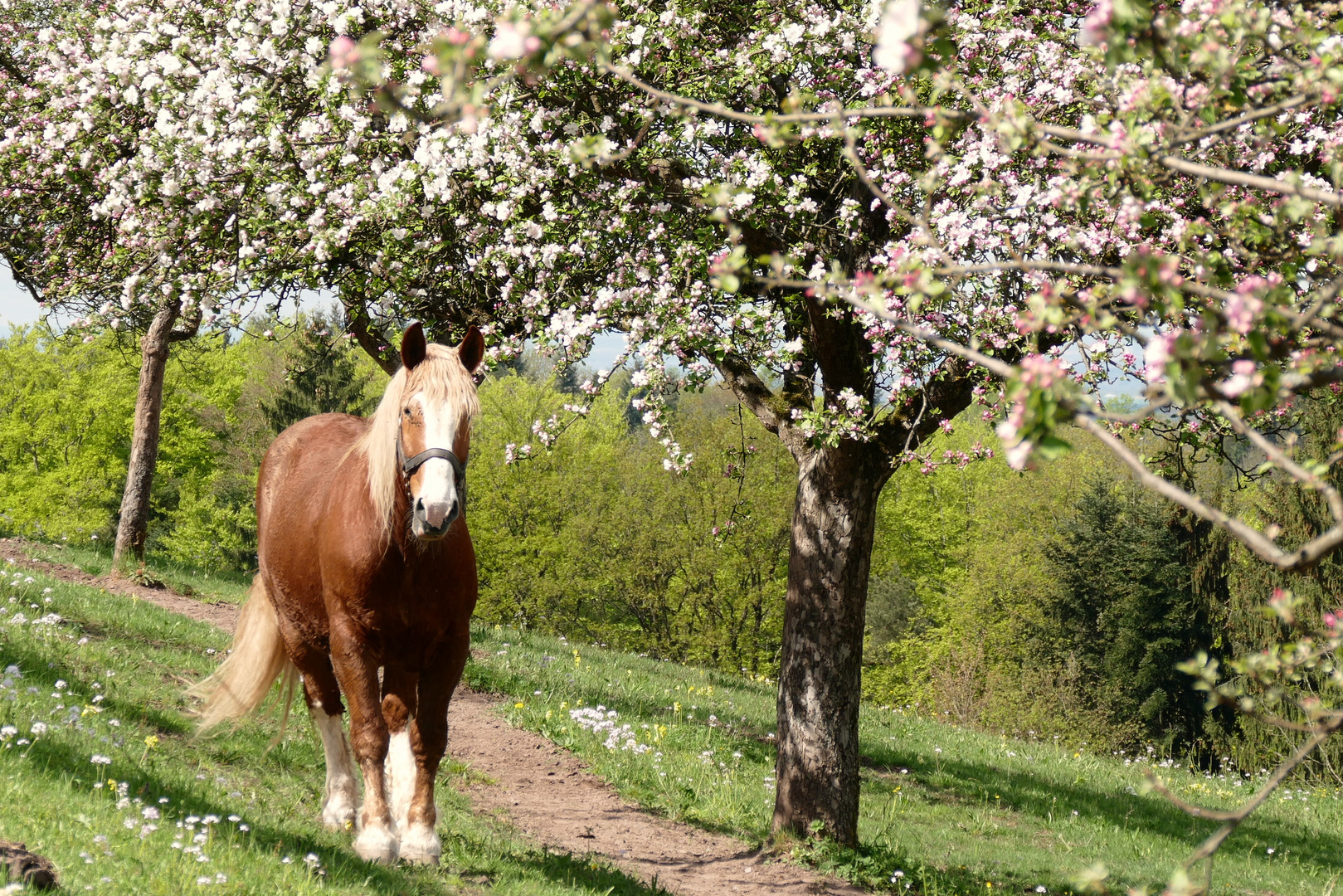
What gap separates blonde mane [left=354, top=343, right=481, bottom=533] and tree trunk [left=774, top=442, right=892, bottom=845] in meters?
3.83

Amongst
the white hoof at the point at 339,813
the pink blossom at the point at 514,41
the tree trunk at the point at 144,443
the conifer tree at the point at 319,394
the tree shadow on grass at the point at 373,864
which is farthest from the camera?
the conifer tree at the point at 319,394

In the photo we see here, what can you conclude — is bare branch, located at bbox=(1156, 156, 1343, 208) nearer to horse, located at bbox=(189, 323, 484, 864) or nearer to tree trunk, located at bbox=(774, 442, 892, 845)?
horse, located at bbox=(189, 323, 484, 864)

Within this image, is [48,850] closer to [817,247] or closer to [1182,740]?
[817,247]

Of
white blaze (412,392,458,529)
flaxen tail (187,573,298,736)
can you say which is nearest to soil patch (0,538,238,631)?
flaxen tail (187,573,298,736)

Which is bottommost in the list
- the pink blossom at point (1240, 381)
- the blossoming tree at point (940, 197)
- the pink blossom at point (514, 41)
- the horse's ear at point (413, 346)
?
the pink blossom at point (1240, 381)

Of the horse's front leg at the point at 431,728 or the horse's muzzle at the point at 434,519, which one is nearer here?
the horse's muzzle at the point at 434,519

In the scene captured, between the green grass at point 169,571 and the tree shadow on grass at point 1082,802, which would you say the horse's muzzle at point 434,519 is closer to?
the tree shadow on grass at point 1082,802

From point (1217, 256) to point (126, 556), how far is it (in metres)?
17.7

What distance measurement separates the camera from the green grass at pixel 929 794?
9945mm

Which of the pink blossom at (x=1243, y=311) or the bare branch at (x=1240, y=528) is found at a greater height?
the pink blossom at (x=1243, y=311)

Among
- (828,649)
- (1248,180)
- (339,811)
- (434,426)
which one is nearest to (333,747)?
(339,811)

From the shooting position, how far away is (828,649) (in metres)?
9.20

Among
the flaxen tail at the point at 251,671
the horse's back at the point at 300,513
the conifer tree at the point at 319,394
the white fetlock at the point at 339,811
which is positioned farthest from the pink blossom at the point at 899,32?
the conifer tree at the point at 319,394

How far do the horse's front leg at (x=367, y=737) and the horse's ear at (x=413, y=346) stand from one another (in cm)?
164
